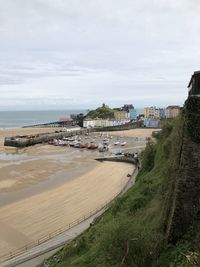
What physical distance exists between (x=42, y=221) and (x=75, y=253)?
9.74 metres

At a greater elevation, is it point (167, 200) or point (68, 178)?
point (167, 200)

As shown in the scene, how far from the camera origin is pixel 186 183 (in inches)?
472

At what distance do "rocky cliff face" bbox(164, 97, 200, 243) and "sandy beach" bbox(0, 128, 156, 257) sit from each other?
12718 mm

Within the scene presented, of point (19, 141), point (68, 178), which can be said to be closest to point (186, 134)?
point (68, 178)

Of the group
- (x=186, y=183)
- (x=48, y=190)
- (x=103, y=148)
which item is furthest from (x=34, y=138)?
(x=186, y=183)

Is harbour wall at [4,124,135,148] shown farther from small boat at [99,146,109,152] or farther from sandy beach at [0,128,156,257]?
small boat at [99,146,109,152]

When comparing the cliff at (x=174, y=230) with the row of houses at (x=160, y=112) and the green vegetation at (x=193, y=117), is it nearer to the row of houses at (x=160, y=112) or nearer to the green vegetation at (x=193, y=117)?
the green vegetation at (x=193, y=117)

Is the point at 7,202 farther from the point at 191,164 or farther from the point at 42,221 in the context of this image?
the point at 191,164

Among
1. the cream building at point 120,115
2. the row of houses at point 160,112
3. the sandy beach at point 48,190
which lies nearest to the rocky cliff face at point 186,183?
the sandy beach at point 48,190

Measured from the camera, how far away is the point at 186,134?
1230 cm

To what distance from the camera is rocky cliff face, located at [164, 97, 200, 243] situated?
11695 mm

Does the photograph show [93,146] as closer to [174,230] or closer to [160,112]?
[174,230]

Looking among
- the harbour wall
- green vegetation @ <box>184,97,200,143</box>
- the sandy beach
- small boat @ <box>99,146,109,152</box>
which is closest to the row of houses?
the harbour wall

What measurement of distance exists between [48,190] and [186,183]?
24508mm
